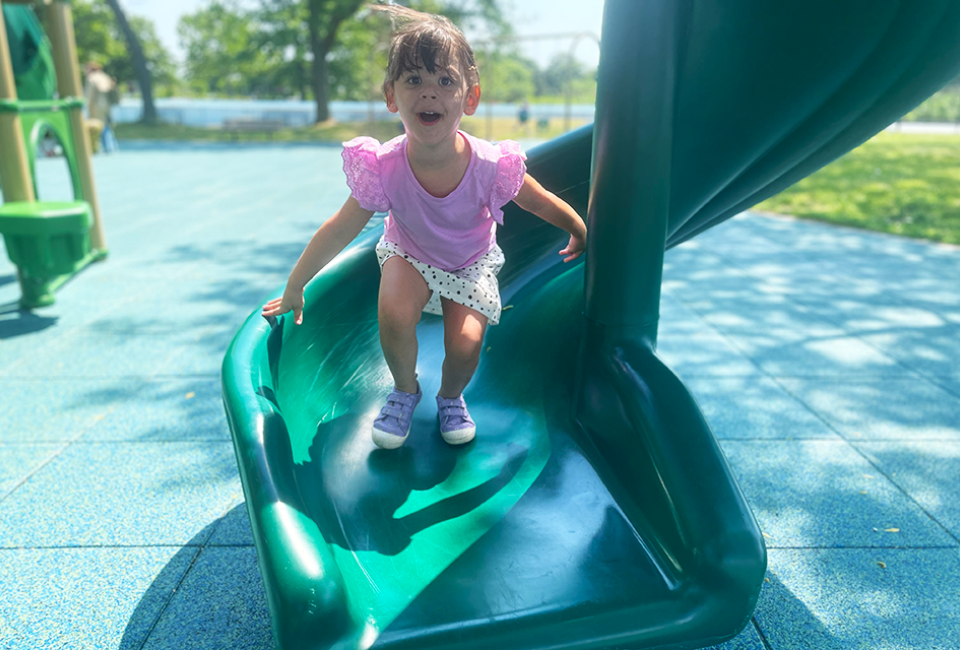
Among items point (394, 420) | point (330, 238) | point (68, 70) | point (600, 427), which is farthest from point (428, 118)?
point (68, 70)

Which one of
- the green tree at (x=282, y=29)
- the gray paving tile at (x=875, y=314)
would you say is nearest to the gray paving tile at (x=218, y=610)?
the gray paving tile at (x=875, y=314)

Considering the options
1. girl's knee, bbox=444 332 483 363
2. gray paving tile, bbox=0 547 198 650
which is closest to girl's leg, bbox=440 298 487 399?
girl's knee, bbox=444 332 483 363

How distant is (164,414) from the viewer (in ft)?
9.74

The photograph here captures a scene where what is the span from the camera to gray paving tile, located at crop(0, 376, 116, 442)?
110 inches

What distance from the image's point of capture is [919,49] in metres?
1.64

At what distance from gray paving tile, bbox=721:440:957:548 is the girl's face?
4.88ft

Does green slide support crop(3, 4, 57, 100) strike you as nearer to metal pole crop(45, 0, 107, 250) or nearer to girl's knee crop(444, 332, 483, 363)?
metal pole crop(45, 0, 107, 250)

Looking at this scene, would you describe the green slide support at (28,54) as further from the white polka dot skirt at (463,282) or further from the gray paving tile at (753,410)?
the gray paving tile at (753,410)

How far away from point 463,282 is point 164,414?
1.64 m

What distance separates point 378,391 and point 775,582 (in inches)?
47.2

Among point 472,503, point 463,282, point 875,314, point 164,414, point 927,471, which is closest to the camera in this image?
point 472,503

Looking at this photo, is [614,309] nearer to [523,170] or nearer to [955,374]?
[523,170]

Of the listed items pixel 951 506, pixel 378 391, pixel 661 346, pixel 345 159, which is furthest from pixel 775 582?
pixel 661 346

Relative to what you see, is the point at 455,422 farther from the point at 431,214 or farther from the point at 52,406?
the point at 52,406
